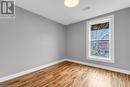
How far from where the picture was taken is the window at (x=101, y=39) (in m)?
3.12

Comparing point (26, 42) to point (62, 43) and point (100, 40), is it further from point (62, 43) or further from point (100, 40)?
point (100, 40)

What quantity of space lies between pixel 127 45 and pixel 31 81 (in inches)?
125

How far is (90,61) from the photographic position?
363 cm

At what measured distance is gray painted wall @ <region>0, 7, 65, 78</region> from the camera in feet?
7.85

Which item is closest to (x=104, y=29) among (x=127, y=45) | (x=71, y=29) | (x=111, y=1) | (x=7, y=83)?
(x=127, y=45)

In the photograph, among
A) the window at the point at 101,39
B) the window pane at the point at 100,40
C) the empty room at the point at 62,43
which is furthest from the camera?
the window pane at the point at 100,40

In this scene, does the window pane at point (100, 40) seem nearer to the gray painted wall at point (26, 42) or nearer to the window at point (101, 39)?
the window at point (101, 39)

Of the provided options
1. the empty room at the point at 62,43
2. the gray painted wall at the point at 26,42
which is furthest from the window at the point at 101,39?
the gray painted wall at the point at 26,42

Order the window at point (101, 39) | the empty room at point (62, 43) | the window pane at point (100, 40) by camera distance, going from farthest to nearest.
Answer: the window pane at point (100, 40) → the window at point (101, 39) → the empty room at point (62, 43)

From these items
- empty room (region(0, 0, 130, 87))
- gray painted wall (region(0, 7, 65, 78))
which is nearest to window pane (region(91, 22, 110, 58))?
empty room (region(0, 0, 130, 87))

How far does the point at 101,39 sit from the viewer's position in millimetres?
3486

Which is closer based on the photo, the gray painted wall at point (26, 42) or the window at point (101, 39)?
the gray painted wall at point (26, 42)

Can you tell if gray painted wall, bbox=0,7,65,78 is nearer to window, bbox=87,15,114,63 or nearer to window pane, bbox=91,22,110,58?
window, bbox=87,15,114,63

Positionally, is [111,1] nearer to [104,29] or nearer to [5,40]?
[104,29]
